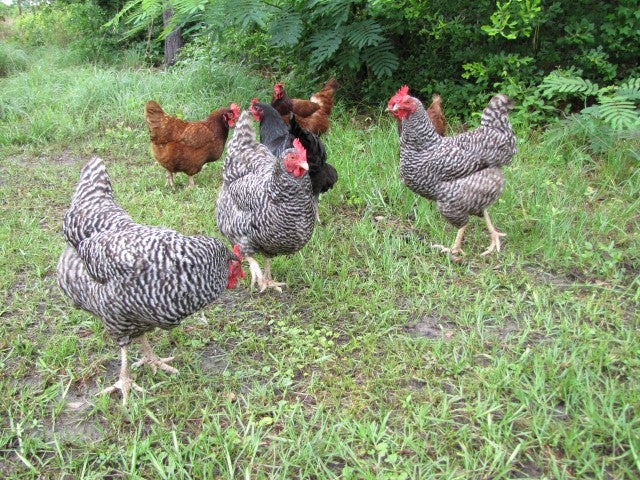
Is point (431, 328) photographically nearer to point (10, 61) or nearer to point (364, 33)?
point (364, 33)

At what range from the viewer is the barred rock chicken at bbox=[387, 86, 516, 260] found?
4250 mm

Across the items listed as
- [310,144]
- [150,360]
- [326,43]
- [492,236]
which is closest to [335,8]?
[326,43]

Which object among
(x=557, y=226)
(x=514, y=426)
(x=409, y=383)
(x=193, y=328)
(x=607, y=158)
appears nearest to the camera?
(x=514, y=426)

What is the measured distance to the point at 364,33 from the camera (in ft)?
20.3

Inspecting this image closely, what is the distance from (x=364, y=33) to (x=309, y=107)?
3.73 feet

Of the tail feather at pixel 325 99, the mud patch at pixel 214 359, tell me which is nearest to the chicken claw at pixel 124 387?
the mud patch at pixel 214 359

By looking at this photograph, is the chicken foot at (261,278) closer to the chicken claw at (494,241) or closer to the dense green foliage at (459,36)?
the chicken claw at (494,241)

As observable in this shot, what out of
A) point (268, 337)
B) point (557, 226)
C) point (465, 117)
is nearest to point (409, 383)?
point (268, 337)

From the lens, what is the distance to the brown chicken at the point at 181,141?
18.7 ft

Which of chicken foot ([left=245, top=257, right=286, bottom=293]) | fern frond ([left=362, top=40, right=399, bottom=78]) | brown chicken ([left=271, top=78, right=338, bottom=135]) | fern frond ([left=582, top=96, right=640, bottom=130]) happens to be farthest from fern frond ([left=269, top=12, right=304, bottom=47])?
fern frond ([left=582, top=96, right=640, bottom=130])

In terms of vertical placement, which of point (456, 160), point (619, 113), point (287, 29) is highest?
point (287, 29)

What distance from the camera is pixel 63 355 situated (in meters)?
3.48

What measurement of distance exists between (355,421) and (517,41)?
559cm

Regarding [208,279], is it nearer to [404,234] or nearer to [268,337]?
[268,337]
